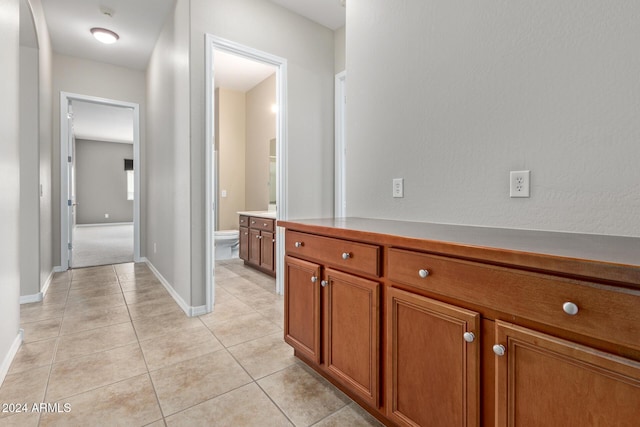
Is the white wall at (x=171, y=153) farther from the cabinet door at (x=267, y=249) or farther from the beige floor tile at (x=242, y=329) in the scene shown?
the cabinet door at (x=267, y=249)

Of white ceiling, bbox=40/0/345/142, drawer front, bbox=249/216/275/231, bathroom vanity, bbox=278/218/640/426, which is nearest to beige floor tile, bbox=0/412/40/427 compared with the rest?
bathroom vanity, bbox=278/218/640/426

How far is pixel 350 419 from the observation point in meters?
1.44

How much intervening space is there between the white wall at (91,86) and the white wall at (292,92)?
2.69m

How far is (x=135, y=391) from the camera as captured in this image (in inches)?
64.6

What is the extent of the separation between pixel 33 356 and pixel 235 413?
1475mm

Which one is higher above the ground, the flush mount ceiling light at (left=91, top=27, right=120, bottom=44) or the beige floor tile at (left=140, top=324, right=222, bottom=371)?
the flush mount ceiling light at (left=91, top=27, right=120, bottom=44)

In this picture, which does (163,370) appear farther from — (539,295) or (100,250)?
(100,250)

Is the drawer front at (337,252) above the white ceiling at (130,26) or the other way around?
the other way around

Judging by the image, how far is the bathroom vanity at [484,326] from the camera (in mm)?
726

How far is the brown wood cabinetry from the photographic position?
3.77m

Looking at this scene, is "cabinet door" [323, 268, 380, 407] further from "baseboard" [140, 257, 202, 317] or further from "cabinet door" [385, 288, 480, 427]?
"baseboard" [140, 257, 202, 317]

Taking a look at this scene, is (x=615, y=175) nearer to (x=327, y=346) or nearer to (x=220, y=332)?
(x=327, y=346)

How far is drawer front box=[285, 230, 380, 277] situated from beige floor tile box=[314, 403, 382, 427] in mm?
677

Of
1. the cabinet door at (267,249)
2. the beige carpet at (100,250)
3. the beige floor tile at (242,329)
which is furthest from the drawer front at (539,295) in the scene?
the beige carpet at (100,250)
